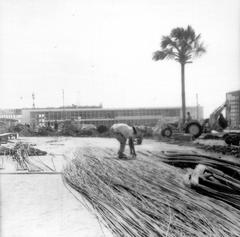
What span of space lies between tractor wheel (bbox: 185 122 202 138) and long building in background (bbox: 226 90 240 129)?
72.7 inches

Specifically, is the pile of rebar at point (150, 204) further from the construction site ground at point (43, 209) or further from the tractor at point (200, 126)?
the tractor at point (200, 126)

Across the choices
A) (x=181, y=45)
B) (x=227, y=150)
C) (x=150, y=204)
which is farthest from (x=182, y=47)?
(x=150, y=204)

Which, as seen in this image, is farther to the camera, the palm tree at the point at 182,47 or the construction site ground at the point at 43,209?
the palm tree at the point at 182,47

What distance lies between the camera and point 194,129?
18219 millimetres

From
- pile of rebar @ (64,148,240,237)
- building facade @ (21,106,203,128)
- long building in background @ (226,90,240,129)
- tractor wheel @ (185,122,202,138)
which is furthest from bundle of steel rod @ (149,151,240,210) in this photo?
building facade @ (21,106,203,128)

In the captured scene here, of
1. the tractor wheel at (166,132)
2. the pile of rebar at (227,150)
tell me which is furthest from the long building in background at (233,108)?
the tractor wheel at (166,132)

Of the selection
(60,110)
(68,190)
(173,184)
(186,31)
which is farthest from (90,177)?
(60,110)

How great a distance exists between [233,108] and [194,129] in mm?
2590

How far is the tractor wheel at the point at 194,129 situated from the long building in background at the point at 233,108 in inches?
72.7

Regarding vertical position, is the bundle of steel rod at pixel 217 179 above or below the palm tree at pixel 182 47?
below

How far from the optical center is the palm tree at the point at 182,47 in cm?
1961

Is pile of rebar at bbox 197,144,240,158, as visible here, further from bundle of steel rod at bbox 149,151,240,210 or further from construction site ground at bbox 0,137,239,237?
construction site ground at bbox 0,137,239,237

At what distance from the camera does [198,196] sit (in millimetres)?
5750

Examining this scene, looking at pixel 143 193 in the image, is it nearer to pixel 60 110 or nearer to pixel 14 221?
pixel 14 221
